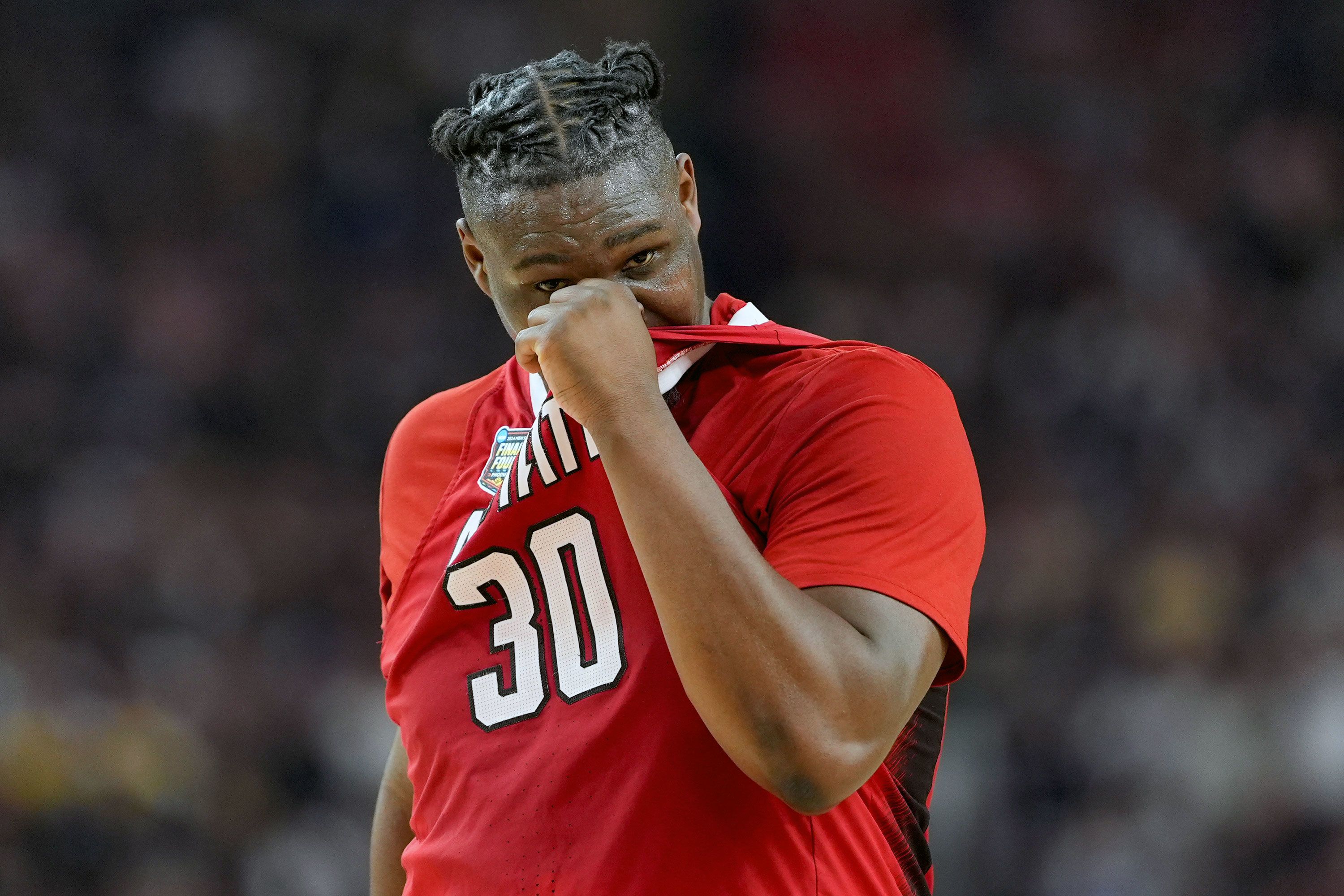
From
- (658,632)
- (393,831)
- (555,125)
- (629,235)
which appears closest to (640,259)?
(629,235)

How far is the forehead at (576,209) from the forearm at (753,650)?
1.04 ft

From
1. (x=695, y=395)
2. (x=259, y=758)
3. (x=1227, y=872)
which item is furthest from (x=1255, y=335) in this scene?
(x=695, y=395)

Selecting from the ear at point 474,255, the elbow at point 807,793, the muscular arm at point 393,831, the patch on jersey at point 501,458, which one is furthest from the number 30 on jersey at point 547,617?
the muscular arm at point 393,831

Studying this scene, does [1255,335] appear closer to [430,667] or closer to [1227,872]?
[1227,872]

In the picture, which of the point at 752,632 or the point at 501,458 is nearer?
the point at 752,632

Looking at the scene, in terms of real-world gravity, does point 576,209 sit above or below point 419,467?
above

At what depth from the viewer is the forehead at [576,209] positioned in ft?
4.74

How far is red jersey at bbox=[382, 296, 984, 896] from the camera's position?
1.32 m

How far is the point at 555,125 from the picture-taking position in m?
1.49

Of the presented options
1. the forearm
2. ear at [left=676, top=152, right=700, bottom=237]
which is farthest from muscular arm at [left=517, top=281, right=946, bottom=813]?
ear at [left=676, top=152, right=700, bottom=237]

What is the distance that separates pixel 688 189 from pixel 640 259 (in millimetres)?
248

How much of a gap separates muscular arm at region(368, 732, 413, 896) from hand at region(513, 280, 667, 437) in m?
0.77

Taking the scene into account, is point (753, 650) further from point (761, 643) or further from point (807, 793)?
point (807, 793)

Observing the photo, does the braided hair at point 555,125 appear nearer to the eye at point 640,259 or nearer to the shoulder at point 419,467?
the eye at point 640,259
